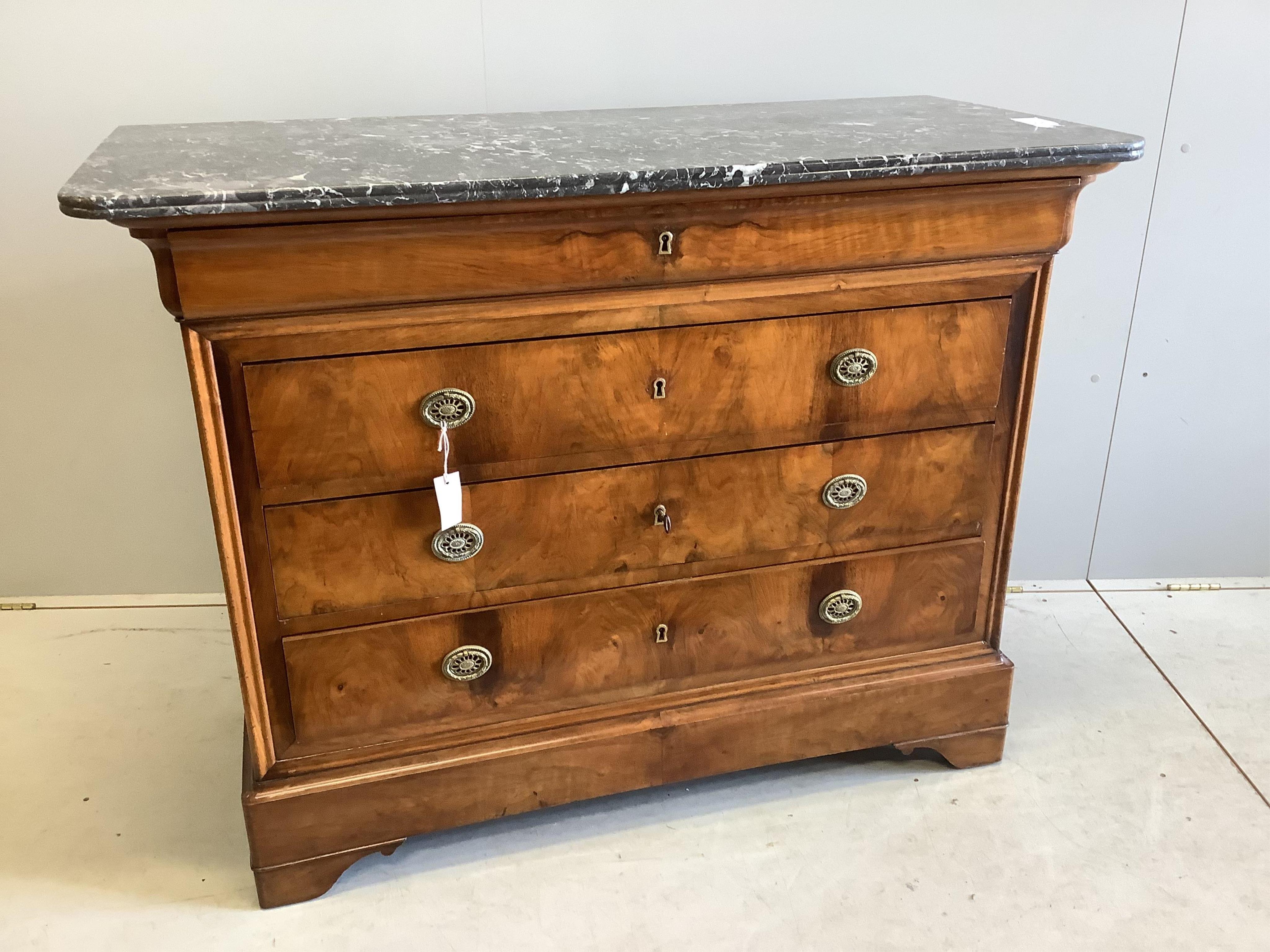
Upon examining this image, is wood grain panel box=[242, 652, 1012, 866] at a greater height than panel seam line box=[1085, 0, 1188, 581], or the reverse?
panel seam line box=[1085, 0, 1188, 581]

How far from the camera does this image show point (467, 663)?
152 centimetres

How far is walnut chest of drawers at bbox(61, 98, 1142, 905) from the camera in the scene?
1276mm

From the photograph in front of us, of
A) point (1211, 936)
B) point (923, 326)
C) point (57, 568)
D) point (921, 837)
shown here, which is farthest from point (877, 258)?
point (57, 568)

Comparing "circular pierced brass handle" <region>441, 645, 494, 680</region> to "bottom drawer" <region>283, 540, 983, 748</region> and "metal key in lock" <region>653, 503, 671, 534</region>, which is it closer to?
"bottom drawer" <region>283, 540, 983, 748</region>

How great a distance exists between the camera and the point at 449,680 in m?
1.53

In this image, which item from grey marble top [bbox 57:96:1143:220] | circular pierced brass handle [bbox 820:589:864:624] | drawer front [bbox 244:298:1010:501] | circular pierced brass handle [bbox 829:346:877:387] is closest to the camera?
grey marble top [bbox 57:96:1143:220]

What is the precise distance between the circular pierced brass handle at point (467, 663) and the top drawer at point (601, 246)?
503mm

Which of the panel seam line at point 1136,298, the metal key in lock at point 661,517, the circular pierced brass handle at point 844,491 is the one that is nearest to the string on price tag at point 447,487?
the metal key in lock at point 661,517

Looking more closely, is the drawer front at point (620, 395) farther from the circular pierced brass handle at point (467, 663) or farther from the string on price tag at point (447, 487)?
the circular pierced brass handle at point (467, 663)

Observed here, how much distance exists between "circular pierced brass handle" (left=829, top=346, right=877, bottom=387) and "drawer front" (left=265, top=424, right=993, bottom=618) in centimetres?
10

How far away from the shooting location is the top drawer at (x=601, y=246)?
1.23 meters

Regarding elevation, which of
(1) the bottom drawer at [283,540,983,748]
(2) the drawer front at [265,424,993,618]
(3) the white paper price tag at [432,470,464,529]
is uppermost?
(3) the white paper price tag at [432,470,464,529]

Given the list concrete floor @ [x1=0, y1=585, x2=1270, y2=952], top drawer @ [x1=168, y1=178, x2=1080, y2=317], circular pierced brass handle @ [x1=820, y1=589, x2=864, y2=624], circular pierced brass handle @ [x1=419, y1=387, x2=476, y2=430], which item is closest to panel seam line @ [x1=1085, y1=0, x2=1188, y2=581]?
concrete floor @ [x1=0, y1=585, x2=1270, y2=952]

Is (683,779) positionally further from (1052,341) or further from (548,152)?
(1052,341)
